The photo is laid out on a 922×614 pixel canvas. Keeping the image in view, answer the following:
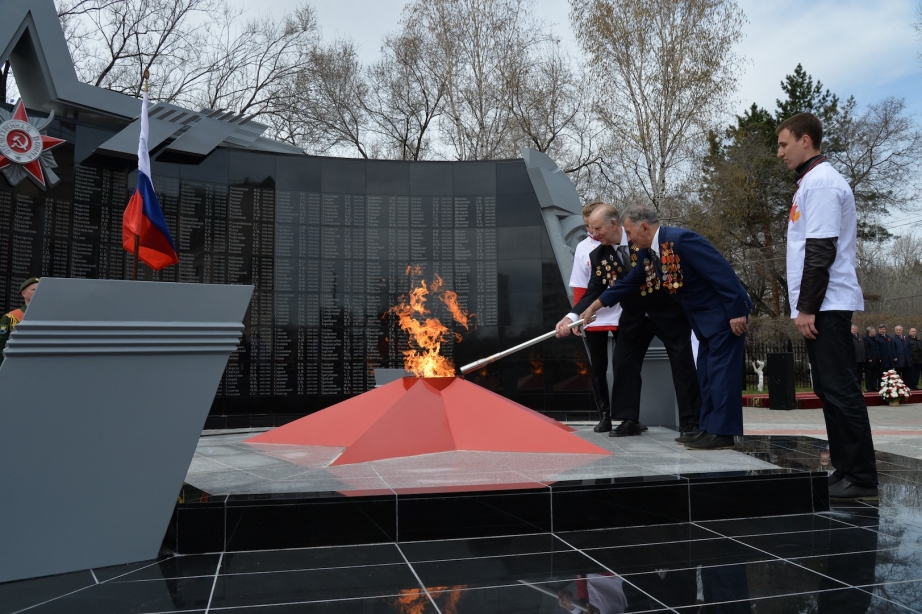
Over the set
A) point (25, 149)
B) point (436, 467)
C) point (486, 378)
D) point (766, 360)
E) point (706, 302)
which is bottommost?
point (436, 467)

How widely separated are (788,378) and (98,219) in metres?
Result: 12.4

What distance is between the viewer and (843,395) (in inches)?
148

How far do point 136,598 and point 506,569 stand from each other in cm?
137

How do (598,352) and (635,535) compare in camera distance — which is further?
(598,352)

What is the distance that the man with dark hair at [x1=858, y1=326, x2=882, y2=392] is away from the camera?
1616cm

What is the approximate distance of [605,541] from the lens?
320 centimetres

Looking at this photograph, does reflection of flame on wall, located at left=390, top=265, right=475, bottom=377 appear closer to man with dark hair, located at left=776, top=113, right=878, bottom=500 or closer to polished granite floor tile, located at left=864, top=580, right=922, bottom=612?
man with dark hair, located at left=776, top=113, right=878, bottom=500

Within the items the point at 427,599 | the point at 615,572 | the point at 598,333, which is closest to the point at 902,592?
the point at 615,572

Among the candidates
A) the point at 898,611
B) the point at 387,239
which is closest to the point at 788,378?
the point at 387,239

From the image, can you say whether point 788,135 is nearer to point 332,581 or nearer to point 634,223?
point 634,223

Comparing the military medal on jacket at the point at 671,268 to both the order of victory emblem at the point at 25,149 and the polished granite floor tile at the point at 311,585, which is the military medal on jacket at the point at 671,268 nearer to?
the polished granite floor tile at the point at 311,585

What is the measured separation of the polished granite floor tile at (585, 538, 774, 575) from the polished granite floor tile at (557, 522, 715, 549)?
0.23 ft

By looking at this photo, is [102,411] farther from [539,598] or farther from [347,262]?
[347,262]

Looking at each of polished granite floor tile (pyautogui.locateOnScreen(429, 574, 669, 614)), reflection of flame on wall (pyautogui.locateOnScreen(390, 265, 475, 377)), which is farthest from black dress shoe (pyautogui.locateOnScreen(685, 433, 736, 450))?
reflection of flame on wall (pyautogui.locateOnScreen(390, 265, 475, 377))
